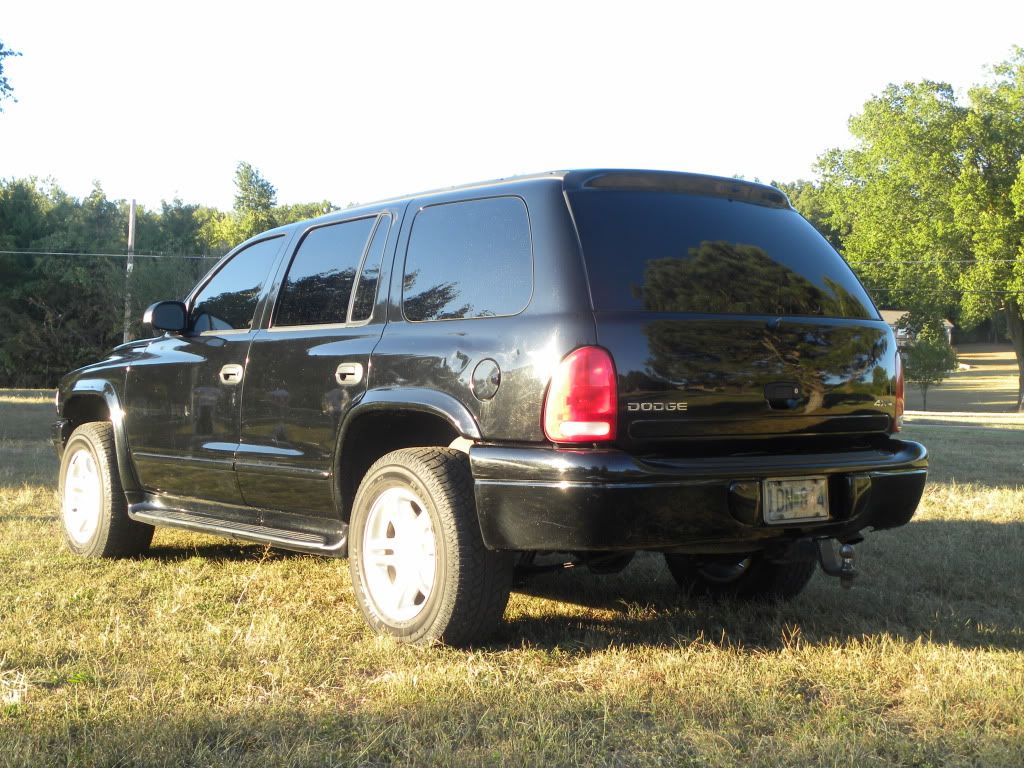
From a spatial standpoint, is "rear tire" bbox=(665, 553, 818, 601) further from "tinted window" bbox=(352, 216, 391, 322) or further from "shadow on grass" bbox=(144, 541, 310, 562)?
"shadow on grass" bbox=(144, 541, 310, 562)

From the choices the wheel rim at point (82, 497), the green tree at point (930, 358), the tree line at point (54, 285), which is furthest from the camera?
the green tree at point (930, 358)

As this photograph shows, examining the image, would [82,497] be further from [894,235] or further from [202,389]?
[894,235]

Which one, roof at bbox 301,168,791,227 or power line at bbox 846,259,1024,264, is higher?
power line at bbox 846,259,1024,264

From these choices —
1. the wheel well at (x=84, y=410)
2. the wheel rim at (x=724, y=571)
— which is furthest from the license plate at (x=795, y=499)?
the wheel well at (x=84, y=410)

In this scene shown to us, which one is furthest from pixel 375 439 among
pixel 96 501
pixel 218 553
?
pixel 96 501

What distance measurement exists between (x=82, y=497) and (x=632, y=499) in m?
3.96

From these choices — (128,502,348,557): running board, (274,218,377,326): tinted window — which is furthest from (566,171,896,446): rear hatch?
(128,502,348,557): running board

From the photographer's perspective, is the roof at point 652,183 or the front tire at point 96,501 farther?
the front tire at point 96,501

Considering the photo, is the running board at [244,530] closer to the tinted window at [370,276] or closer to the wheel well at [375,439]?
the wheel well at [375,439]

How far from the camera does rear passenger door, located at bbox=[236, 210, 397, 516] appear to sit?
466 cm

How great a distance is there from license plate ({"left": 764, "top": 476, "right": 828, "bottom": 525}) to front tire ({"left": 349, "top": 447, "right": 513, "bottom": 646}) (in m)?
0.98

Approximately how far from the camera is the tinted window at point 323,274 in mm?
4930

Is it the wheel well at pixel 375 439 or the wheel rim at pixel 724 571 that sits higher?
the wheel well at pixel 375 439

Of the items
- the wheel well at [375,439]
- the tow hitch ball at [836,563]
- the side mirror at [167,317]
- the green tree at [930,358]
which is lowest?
the green tree at [930,358]
